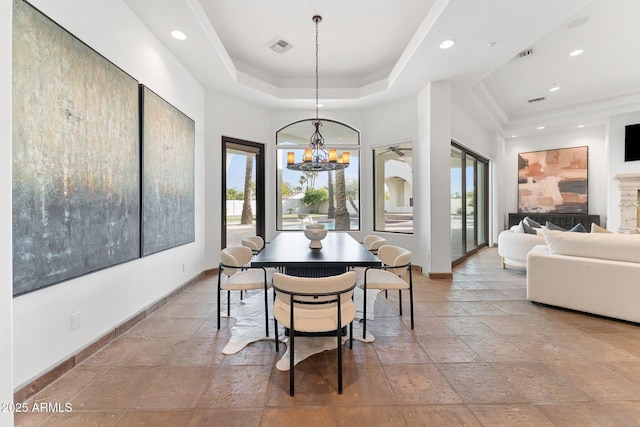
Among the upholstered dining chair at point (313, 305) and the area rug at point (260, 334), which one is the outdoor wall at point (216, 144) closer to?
the area rug at point (260, 334)

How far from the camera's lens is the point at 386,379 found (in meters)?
1.98

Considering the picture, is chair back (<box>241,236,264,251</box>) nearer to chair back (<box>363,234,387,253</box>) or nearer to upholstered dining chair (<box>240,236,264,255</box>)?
upholstered dining chair (<box>240,236,264,255</box>)

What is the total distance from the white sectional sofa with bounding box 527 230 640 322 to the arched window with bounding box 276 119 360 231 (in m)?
3.30

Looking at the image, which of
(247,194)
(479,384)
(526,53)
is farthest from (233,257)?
(526,53)

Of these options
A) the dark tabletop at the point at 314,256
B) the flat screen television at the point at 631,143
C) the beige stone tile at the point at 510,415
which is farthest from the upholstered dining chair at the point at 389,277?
the flat screen television at the point at 631,143

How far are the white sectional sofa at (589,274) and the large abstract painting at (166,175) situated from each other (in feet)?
15.1

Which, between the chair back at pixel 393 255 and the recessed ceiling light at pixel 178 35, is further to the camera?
the recessed ceiling light at pixel 178 35

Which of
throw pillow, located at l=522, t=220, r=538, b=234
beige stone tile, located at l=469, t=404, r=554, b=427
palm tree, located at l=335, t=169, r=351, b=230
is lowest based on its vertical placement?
beige stone tile, located at l=469, t=404, r=554, b=427

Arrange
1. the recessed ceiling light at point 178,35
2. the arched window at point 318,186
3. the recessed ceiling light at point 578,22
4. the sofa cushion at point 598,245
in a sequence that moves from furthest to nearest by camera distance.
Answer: the arched window at point 318,186 < the recessed ceiling light at point 578,22 < the recessed ceiling light at point 178,35 < the sofa cushion at point 598,245

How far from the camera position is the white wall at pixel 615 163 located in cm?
657

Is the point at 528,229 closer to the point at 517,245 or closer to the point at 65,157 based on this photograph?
the point at 517,245

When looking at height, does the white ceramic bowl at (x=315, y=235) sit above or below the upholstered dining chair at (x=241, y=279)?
above

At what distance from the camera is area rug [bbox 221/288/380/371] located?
2.35m

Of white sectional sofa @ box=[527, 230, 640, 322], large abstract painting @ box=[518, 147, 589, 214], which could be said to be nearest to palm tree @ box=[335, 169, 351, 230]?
white sectional sofa @ box=[527, 230, 640, 322]
